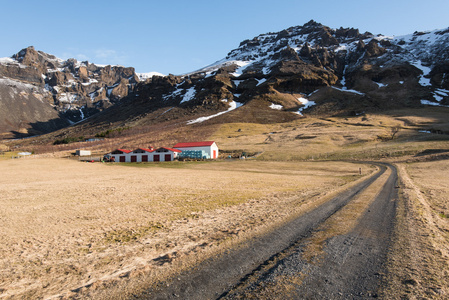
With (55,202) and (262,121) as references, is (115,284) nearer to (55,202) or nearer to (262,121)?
(55,202)

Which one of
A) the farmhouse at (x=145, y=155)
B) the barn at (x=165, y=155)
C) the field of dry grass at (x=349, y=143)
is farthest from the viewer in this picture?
the farmhouse at (x=145, y=155)

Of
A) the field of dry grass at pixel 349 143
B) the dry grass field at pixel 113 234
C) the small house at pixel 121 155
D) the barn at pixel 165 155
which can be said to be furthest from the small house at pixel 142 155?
the dry grass field at pixel 113 234

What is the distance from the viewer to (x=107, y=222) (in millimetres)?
14617

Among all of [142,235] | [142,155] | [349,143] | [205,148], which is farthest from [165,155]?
[142,235]

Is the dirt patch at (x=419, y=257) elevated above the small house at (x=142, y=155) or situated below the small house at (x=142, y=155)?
below

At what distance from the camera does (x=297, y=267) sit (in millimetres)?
8281

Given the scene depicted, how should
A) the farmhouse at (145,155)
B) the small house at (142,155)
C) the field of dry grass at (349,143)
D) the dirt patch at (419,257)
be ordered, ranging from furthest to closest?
the small house at (142,155) < the farmhouse at (145,155) < the field of dry grass at (349,143) < the dirt patch at (419,257)

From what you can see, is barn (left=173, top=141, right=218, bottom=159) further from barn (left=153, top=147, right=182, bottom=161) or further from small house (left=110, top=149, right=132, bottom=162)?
small house (left=110, top=149, right=132, bottom=162)

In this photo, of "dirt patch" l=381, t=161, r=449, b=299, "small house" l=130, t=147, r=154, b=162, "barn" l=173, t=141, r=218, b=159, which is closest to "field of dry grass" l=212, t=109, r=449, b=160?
"barn" l=173, t=141, r=218, b=159

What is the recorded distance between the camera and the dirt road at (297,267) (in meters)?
6.97

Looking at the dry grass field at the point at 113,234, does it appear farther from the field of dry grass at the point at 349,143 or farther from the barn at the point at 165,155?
the barn at the point at 165,155

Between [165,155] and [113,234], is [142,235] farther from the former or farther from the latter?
[165,155]

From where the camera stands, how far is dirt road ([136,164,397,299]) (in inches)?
274

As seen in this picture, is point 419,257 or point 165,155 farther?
point 165,155
